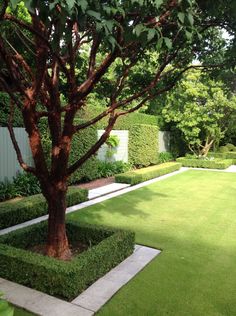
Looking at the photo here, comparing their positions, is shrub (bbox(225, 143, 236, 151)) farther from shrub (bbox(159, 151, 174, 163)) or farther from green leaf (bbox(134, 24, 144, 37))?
green leaf (bbox(134, 24, 144, 37))

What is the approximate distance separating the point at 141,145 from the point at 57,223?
1270 cm

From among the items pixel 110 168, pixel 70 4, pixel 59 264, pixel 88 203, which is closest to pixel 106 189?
pixel 88 203

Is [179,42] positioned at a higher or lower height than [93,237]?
higher

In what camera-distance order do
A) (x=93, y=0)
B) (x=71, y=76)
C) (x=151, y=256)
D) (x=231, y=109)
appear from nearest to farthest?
1. (x=93, y=0)
2. (x=71, y=76)
3. (x=151, y=256)
4. (x=231, y=109)

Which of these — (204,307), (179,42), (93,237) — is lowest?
(204,307)

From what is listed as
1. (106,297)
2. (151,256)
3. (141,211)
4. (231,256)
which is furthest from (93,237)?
(141,211)

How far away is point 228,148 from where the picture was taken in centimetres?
2494

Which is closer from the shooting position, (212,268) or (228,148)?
(212,268)

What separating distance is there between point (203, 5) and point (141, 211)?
5591 mm

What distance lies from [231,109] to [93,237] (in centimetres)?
1731

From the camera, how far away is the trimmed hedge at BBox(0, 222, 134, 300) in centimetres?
397

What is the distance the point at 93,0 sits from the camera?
2199 millimetres

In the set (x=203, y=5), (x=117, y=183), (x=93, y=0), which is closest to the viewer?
(x=93, y=0)

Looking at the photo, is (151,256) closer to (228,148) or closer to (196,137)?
(196,137)
